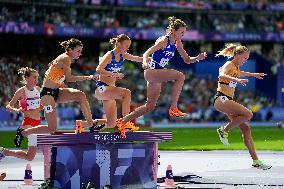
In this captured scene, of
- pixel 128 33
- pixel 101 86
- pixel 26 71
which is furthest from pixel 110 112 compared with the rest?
pixel 128 33

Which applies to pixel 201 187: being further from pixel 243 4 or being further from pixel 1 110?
pixel 243 4

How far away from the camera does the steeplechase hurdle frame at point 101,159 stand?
1173 centimetres

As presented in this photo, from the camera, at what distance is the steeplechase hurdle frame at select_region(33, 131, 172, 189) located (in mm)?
11727

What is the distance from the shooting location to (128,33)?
56.7m

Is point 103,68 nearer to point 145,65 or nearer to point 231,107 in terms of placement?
point 145,65

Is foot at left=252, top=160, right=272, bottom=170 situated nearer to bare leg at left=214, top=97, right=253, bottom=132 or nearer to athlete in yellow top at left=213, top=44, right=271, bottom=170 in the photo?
athlete in yellow top at left=213, top=44, right=271, bottom=170

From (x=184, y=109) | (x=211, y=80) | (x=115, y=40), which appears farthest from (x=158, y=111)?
(x=115, y=40)

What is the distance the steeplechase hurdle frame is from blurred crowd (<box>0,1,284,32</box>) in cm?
3984

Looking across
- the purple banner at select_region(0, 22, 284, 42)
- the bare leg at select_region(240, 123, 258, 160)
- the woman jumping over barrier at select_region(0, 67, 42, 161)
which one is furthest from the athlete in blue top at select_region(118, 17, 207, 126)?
the purple banner at select_region(0, 22, 284, 42)

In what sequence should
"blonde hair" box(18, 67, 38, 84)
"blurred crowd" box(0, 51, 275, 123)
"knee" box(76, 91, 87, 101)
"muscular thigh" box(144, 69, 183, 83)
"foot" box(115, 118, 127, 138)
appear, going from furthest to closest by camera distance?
"blurred crowd" box(0, 51, 275, 123) → "blonde hair" box(18, 67, 38, 84) → "muscular thigh" box(144, 69, 183, 83) → "knee" box(76, 91, 87, 101) → "foot" box(115, 118, 127, 138)

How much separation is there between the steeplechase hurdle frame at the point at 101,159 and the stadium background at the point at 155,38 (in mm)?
32398

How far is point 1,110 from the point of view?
4341 centimetres

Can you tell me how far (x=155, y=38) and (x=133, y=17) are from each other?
8.98ft

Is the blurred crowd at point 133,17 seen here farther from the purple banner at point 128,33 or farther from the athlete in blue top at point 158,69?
the athlete in blue top at point 158,69
